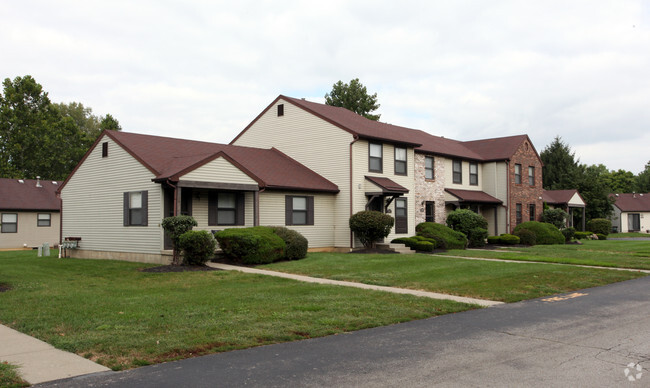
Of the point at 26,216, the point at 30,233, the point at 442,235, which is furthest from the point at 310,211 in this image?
the point at 26,216

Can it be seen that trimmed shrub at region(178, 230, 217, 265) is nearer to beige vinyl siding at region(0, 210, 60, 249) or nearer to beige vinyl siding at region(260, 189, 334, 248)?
beige vinyl siding at region(260, 189, 334, 248)

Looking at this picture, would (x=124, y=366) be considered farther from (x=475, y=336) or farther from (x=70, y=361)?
(x=475, y=336)

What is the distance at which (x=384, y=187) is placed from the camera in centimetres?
2522

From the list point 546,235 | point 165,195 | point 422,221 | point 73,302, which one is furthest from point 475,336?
point 546,235

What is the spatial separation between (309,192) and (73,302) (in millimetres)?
14842

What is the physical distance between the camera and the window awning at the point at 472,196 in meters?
32.1

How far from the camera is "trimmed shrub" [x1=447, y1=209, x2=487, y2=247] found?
97.7ft

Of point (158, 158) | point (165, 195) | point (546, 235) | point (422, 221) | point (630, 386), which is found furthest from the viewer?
point (546, 235)

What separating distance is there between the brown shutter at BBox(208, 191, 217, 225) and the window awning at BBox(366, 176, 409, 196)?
792cm

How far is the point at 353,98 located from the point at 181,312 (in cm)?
4704

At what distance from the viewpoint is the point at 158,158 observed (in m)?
21.6

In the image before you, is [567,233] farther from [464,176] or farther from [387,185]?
[387,185]

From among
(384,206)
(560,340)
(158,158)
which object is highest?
(158,158)

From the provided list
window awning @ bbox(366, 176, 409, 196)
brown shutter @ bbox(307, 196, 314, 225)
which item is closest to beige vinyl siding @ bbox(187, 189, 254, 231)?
brown shutter @ bbox(307, 196, 314, 225)
